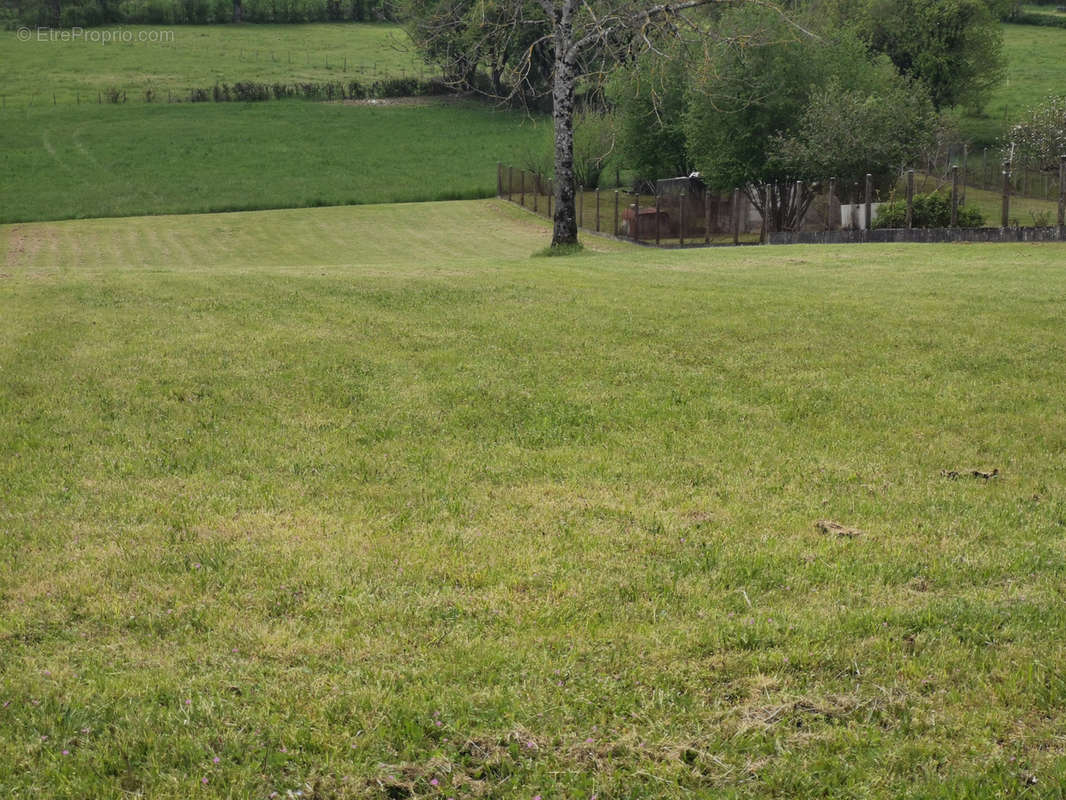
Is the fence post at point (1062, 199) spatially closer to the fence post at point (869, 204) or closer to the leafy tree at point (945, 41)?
the fence post at point (869, 204)

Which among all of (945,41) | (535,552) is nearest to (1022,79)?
(945,41)

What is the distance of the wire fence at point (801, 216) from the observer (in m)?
24.6

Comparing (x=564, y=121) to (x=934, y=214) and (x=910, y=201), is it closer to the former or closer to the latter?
(x=910, y=201)

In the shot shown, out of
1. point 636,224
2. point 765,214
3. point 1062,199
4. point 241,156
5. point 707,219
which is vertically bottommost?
point 636,224

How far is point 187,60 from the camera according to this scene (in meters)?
83.0

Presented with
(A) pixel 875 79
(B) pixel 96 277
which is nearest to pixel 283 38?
(A) pixel 875 79

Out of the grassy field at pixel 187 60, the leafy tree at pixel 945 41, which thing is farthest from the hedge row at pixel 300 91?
the leafy tree at pixel 945 41

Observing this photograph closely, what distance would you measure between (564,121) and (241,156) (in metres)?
37.3

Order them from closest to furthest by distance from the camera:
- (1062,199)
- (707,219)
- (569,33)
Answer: (1062,199)
(569,33)
(707,219)

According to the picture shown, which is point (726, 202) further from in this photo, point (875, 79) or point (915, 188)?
point (875, 79)

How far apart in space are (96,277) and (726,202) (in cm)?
2579

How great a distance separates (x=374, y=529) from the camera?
5621 mm

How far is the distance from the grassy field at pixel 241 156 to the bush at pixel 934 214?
27.8m

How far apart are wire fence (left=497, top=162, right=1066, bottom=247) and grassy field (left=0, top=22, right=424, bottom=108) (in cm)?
3507
